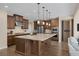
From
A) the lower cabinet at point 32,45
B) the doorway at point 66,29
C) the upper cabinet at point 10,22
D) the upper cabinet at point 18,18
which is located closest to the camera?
the doorway at point 66,29

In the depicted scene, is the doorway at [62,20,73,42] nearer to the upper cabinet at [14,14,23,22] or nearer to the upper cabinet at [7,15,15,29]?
the upper cabinet at [14,14,23,22]

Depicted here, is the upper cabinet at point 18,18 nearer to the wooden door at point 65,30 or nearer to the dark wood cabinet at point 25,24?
the dark wood cabinet at point 25,24

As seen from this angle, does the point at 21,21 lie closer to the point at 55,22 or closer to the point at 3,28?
the point at 3,28

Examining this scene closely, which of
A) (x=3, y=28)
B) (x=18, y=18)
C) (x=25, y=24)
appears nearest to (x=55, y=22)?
(x=25, y=24)

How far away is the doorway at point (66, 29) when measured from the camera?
7.51 ft

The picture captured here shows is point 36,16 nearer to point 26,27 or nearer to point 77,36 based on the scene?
point 26,27

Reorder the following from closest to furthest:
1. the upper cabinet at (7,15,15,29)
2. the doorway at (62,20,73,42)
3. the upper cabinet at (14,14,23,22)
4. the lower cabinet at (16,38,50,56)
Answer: the doorway at (62,20,73,42)
the upper cabinet at (14,14,23,22)
the upper cabinet at (7,15,15,29)
the lower cabinet at (16,38,50,56)

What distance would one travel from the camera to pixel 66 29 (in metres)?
2.37

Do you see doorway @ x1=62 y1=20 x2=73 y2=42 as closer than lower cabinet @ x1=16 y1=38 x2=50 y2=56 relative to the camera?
Yes

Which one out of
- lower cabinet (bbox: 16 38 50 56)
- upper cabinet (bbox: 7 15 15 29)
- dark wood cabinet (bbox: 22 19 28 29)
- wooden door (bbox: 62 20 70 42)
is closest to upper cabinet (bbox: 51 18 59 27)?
wooden door (bbox: 62 20 70 42)

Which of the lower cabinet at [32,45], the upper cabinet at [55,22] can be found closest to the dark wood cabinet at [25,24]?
the upper cabinet at [55,22]

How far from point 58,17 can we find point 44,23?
37cm

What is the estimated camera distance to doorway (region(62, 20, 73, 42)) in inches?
90.1

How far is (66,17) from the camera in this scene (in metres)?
2.31
